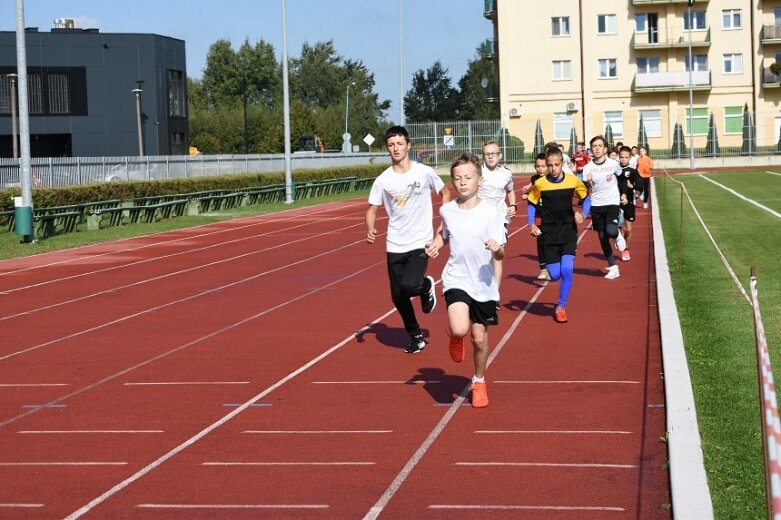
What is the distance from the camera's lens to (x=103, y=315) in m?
15.2

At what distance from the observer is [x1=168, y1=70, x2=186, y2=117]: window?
72312 mm

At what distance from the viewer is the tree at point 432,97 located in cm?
13312

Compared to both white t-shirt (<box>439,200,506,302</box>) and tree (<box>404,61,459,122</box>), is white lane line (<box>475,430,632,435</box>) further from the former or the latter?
tree (<box>404,61,459,122</box>)

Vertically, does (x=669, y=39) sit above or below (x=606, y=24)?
below

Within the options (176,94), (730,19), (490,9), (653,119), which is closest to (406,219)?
(176,94)

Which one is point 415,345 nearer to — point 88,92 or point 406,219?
point 406,219

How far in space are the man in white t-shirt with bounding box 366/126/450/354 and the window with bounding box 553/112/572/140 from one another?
72.4 meters

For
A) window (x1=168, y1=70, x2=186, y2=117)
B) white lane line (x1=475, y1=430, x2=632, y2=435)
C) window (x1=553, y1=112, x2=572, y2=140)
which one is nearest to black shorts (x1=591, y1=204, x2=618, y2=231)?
white lane line (x1=475, y1=430, x2=632, y2=435)

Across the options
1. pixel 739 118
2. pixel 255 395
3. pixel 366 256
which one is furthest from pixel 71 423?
pixel 739 118

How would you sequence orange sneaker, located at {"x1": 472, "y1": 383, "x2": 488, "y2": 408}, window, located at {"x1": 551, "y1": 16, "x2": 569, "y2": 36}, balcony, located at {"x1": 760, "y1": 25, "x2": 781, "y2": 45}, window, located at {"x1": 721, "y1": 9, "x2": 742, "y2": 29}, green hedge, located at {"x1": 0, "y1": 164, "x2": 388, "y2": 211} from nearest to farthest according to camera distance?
1. orange sneaker, located at {"x1": 472, "y1": 383, "x2": 488, "y2": 408}
2. green hedge, located at {"x1": 0, "y1": 164, "x2": 388, "y2": 211}
3. balcony, located at {"x1": 760, "y1": 25, "x2": 781, "y2": 45}
4. window, located at {"x1": 721, "y1": 9, "x2": 742, "y2": 29}
5. window, located at {"x1": 551, "y1": 16, "x2": 569, "y2": 36}

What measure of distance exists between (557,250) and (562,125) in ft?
231

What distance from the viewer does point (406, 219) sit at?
1135 cm

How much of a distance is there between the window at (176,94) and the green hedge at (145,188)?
60.0ft

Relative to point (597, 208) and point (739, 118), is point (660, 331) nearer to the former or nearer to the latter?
point (597, 208)
